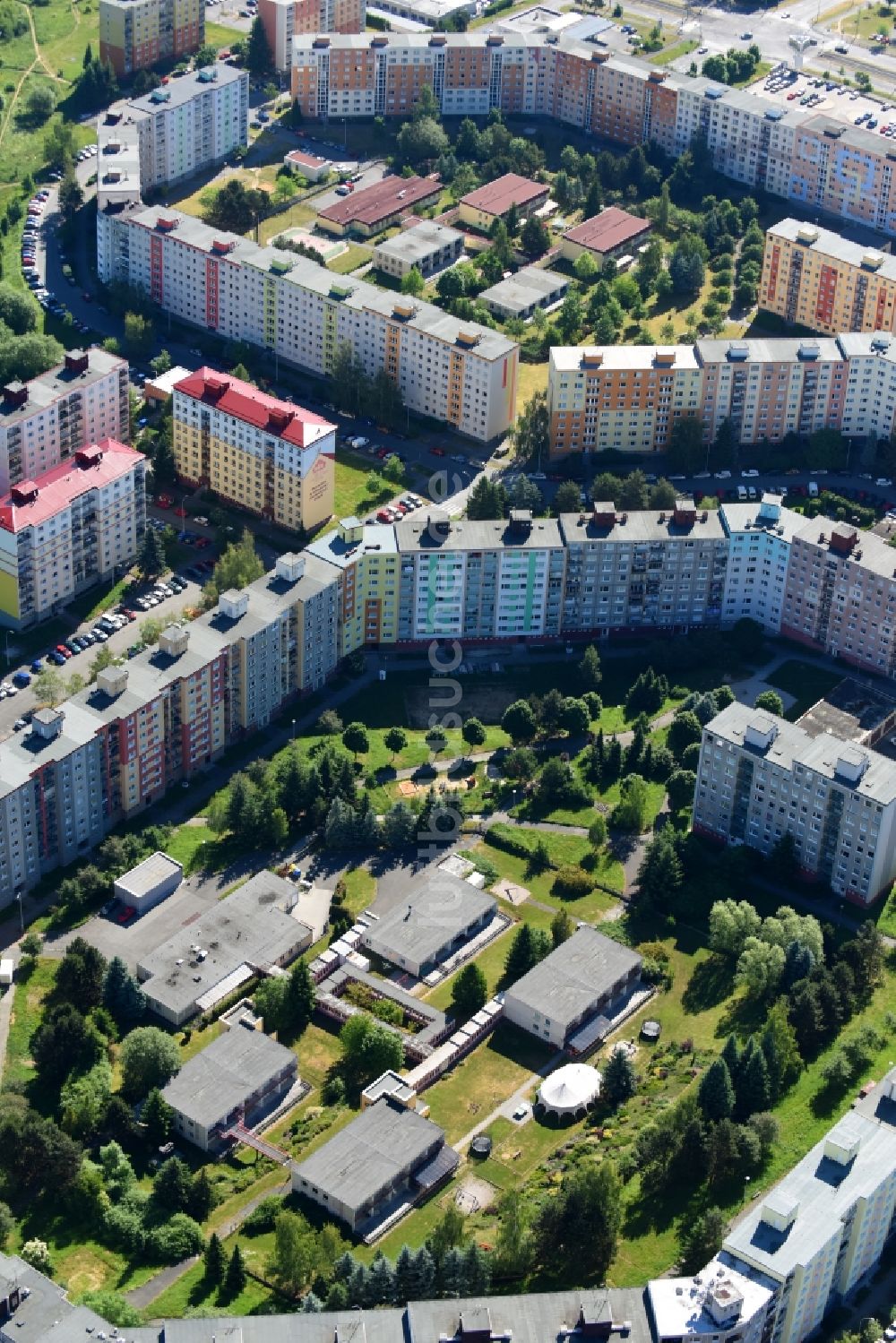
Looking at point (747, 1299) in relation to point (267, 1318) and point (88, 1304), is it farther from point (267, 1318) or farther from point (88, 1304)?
point (88, 1304)

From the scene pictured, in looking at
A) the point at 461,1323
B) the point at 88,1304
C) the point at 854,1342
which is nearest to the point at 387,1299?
the point at 461,1323

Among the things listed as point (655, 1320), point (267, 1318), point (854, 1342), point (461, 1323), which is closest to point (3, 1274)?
point (267, 1318)

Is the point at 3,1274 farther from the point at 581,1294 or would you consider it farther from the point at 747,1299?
the point at 747,1299

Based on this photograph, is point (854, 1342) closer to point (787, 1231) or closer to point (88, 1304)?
point (787, 1231)

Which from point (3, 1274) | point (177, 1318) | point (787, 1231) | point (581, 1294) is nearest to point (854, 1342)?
point (787, 1231)

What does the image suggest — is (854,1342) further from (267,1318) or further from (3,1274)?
(3,1274)

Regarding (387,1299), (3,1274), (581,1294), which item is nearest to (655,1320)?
(581,1294)
